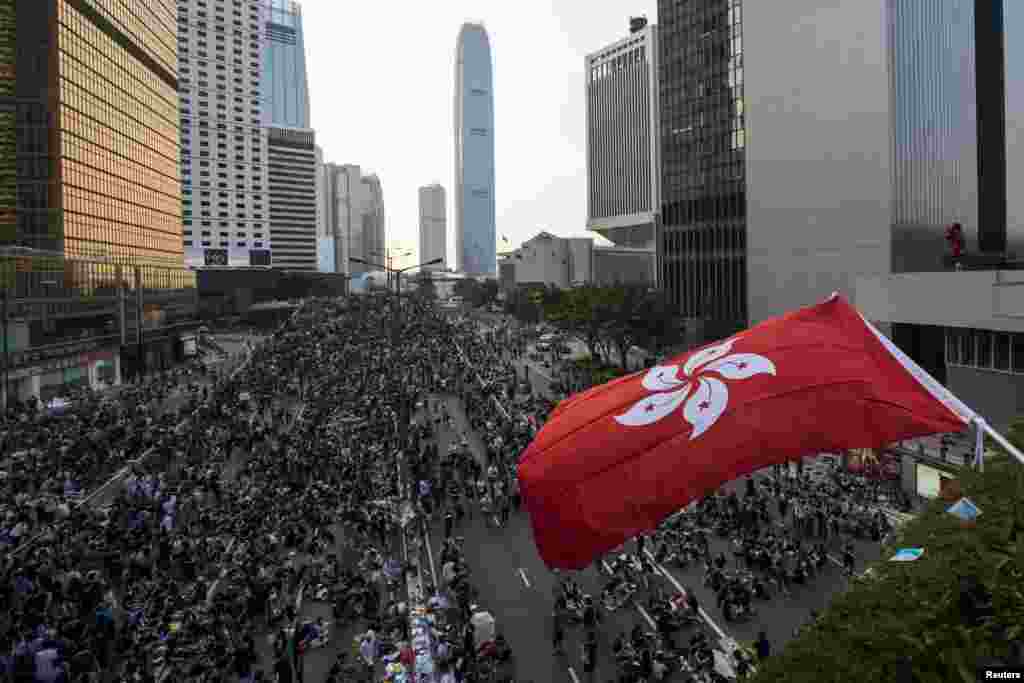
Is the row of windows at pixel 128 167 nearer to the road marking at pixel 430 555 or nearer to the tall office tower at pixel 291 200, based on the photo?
the road marking at pixel 430 555

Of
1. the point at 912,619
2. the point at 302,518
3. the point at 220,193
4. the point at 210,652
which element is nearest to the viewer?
the point at 912,619

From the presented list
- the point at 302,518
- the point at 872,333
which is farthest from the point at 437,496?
the point at 872,333

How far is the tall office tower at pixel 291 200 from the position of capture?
16438 cm

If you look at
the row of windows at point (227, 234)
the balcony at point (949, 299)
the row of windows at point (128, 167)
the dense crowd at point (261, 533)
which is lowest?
the dense crowd at point (261, 533)

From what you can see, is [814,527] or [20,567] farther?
[814,527]

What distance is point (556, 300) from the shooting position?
85.7 meters

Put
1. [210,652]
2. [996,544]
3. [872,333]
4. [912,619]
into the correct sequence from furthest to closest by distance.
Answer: [210,652]
[872,333]
[996,544]
[912,619]

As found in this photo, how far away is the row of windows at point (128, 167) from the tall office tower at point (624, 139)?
8408 centimetres

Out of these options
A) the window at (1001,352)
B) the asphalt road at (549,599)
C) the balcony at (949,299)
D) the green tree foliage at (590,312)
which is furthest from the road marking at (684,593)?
the green tree foliage at (590,312)

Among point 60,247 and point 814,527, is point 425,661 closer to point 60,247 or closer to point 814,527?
Result: point 814,527

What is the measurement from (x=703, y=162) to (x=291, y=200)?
130 m

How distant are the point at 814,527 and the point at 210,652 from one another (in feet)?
55.7

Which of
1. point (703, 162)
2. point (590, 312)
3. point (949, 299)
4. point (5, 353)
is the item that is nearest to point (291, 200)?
point (703, 162)

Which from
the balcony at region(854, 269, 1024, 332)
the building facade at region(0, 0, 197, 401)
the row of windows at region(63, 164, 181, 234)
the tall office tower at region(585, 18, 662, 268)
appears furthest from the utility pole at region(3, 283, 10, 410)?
the tall office tower at region(585, 18, 662, 268)
